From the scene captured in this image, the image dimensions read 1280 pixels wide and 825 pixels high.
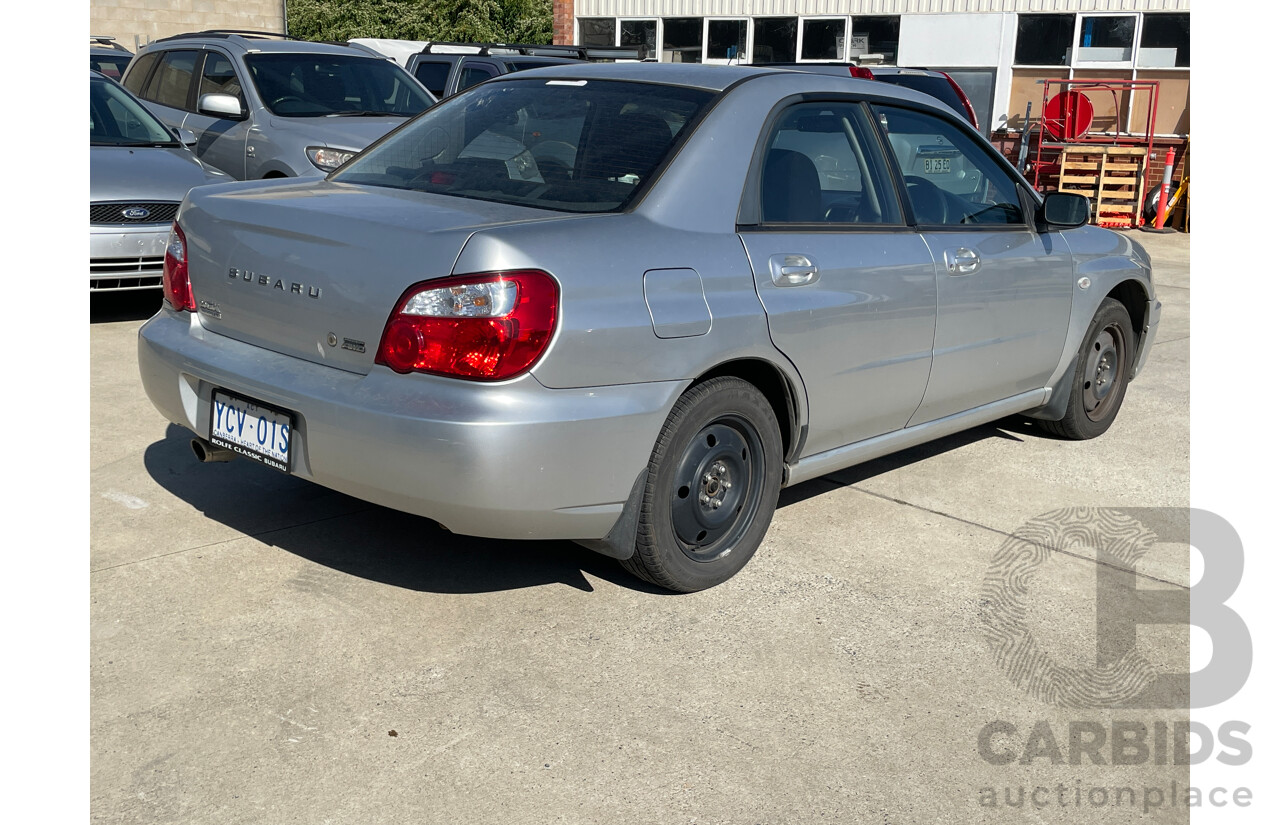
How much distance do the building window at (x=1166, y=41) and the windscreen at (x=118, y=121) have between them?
15.1 meters

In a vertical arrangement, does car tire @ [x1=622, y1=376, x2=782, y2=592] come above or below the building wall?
below

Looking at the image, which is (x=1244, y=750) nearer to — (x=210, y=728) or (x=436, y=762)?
(x=436, y=762)

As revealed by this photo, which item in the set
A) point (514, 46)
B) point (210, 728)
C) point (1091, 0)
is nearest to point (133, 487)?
point (210, 728)

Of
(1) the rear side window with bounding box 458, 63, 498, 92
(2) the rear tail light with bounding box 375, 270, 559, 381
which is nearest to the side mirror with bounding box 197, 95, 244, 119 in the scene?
(1) the rear side window with bounding box 458, 63, 498, 92

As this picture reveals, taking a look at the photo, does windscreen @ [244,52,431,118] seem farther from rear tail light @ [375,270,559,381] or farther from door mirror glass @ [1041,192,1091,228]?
rear tail light @ [375,270,559,381]

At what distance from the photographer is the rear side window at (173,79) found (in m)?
9.80

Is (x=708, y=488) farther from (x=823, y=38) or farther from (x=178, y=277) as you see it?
(x=823, y=38)

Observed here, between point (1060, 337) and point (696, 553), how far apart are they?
94.3 inches

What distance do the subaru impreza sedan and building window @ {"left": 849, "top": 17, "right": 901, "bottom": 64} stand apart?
15647mm

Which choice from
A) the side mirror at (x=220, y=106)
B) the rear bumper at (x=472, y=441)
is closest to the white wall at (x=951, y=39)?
the side mirror at (x=220, y=106)

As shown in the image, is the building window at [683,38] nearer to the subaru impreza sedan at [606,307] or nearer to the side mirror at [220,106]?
the side mirror at [220,106]

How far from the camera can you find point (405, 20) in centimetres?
2555

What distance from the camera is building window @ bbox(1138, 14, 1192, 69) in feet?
58.7

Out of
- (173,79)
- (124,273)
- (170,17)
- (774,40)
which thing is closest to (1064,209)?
(124,273)
